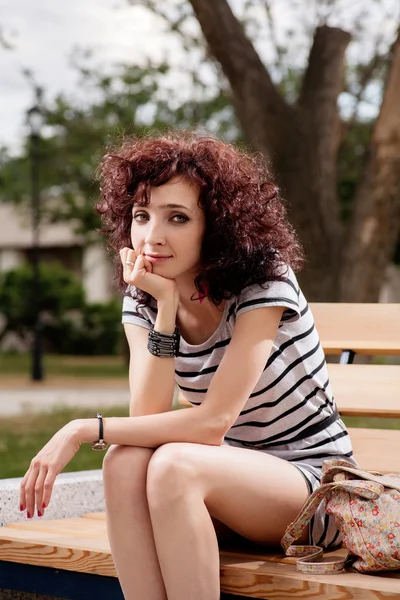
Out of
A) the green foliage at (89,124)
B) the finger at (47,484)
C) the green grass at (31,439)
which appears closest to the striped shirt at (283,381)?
the finger at (47,484)

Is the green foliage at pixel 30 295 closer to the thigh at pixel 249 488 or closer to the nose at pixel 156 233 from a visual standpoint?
the nose at pixel 156 233

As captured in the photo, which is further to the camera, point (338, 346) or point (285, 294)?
point (338, 346)

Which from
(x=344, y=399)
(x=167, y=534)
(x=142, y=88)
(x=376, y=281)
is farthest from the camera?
(x=142, y=88)

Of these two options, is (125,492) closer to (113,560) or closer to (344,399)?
(113,560)

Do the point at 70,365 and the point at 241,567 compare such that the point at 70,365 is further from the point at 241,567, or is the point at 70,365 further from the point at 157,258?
the point at 241,567

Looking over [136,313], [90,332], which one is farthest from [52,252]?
[136,313]

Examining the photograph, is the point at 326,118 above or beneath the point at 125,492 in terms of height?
above

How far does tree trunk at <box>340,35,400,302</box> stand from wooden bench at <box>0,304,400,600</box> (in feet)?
17.3

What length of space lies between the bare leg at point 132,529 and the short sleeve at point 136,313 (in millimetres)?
548

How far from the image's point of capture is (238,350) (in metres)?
2.74

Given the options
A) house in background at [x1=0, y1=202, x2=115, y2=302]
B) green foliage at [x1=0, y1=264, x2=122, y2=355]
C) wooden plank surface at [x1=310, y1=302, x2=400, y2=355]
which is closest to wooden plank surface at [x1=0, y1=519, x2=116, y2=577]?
wooden plank surface at [x1=310, y1=302, x2=400, y2=355]

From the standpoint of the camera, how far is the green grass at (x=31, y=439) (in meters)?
8.93

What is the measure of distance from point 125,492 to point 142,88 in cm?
1629

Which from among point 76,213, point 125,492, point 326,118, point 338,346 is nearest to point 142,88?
point 76,213
